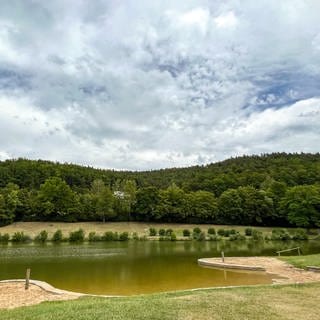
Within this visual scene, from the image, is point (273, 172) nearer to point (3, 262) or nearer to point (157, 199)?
point (157, 199)

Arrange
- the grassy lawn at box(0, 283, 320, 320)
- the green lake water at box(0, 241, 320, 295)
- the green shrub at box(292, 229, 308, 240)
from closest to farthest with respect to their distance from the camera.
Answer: the grassy lawn at box(0, 283, 320, 320) → the green lake water at box(0, 241, 320, 295) → the green shrub at box(292, 229, 308, 240)

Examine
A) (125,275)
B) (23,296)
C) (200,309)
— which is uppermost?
(125,275)

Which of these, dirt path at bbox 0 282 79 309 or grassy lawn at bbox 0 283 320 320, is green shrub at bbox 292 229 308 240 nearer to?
grassy lawn at bbox 0 283 320 320

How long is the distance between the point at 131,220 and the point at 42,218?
63.6ft

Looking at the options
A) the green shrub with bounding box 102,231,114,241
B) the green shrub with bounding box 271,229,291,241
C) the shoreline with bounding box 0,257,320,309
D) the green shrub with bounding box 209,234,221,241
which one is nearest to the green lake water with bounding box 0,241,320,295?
the shoreline with bounding box 0,257,320,309

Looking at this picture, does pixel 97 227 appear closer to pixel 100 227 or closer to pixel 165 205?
pixel 100 227

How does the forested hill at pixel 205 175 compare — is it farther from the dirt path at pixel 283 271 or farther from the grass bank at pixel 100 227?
the dirt path at pixel 283 271

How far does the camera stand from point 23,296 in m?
16.5

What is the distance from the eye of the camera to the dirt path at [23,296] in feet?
49.2

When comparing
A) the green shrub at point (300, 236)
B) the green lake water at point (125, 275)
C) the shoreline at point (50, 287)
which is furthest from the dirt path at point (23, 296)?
the green shrub at point (300, 236)

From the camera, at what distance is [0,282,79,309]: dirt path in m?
15.0

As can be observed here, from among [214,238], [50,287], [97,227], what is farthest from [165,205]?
[50,287]

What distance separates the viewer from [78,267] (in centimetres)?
2897

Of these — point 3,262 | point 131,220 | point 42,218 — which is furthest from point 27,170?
point 3,262
